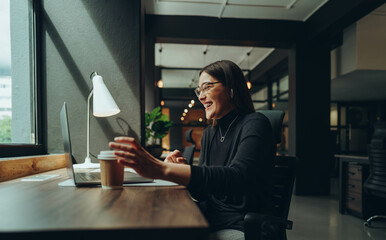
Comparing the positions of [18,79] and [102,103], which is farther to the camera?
[18,79]

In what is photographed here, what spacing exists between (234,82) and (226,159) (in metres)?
0.39

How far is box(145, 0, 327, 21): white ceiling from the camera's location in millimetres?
4555

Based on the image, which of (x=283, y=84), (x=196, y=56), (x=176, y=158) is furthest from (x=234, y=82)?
(x=283, y=84)

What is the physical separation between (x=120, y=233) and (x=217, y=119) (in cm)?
102

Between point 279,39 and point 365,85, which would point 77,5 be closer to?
point 279,39

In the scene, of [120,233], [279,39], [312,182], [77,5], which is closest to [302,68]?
[279,39]

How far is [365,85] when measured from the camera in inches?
276

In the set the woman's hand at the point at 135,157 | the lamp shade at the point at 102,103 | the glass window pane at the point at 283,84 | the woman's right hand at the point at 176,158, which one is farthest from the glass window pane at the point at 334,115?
the woman's hand at the point at 135,157

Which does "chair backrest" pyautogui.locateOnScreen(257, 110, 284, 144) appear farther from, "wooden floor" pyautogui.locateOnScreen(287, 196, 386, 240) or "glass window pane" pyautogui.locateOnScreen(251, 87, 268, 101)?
"glass window pane" pyautogui.locateOnScreen(251, 87, 268, 101)

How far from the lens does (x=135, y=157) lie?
32.8 inches

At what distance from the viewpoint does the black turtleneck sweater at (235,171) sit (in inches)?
37.7

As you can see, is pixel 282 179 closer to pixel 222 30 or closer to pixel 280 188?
pixel 280 188

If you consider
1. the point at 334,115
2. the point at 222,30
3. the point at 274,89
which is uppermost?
the point at 222,30

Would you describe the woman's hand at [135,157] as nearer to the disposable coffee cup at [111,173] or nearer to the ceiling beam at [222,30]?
the disposable coffee cup at [111,173]
